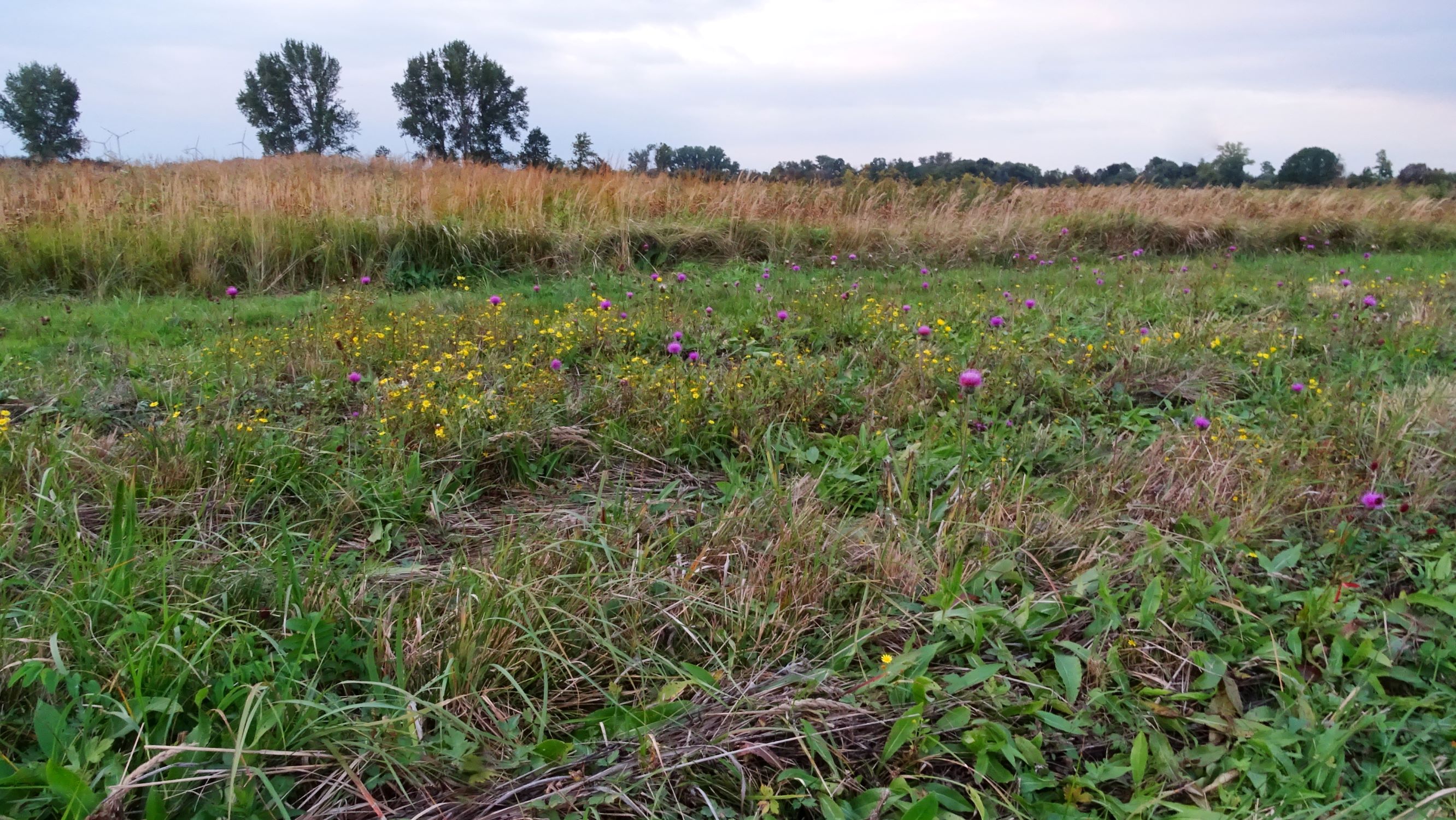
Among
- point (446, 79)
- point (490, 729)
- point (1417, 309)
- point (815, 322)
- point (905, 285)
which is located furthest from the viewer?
point (446, 79)

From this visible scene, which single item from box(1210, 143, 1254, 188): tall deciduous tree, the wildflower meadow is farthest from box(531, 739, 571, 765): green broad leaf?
box(1210, 143, 1254, 188): tall deciduous tree

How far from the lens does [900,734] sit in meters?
1.56

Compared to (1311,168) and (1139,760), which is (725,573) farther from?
(1311,168)

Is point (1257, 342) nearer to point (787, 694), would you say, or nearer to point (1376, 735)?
point (1376, 735)

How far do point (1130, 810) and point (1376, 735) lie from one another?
661mm

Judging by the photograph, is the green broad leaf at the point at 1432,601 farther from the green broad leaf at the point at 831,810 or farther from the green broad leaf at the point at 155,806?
the green broad leaf at the point at 155,806

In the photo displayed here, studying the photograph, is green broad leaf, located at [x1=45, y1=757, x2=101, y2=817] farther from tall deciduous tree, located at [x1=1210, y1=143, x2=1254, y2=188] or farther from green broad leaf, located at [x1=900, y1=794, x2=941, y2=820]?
tall deciduous tree, located at [x1=1210, y1=143, x2=1254, y2=188]

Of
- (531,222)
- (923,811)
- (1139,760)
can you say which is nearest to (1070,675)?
(1139,760)

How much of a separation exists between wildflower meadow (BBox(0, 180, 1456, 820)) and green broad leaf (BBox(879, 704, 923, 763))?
1 centimetres

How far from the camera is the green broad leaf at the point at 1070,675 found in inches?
67.9

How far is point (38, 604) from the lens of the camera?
176 cm

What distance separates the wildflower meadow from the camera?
1494mm

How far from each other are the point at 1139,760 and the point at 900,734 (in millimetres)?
470

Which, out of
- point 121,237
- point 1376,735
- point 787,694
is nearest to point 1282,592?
point 1376,735
